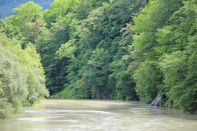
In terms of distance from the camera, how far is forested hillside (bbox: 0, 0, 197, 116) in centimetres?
4641

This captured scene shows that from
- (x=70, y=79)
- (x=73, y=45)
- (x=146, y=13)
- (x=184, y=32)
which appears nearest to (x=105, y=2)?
(x=73, y=45)

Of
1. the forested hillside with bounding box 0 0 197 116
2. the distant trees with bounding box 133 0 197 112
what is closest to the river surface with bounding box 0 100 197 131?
the distant trees with bounding box 133 0 197 112

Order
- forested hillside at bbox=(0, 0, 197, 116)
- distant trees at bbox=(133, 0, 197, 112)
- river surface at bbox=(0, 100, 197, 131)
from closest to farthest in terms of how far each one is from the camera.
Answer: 1. river surface at bbox=(0, 100, 197, 131)
2. distant trees at bbox=(133, 0, 197, 112)
3. forested hillside at bbox=(0, 0, 197, 116)

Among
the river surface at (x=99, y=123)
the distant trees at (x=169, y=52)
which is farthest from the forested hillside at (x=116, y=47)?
the river surface at (x=99, y=123)

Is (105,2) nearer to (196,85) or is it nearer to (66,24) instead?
(66,24)

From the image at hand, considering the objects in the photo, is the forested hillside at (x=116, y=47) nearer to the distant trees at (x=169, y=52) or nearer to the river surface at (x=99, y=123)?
the distant trees at (x=169, y=52)

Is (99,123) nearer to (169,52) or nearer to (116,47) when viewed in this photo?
(169,52)

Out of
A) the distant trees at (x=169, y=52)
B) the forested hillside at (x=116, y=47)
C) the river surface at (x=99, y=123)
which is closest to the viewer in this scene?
the river surface at (x=99, y=123)

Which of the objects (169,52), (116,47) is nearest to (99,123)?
(169,52)

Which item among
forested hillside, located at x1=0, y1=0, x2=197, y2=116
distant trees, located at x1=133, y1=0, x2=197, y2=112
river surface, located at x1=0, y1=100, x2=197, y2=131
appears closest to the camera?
river surface, located at x1=0, y1=100, x2=197, y2=131

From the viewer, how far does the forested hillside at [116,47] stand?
46.4 meters

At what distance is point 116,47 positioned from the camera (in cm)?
8738

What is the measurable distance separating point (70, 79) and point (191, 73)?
181ft

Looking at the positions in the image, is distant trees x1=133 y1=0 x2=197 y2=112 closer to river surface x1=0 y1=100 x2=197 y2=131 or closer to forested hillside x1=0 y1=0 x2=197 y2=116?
forested hillside x1=0 y1=0 x2=197 y2=116
